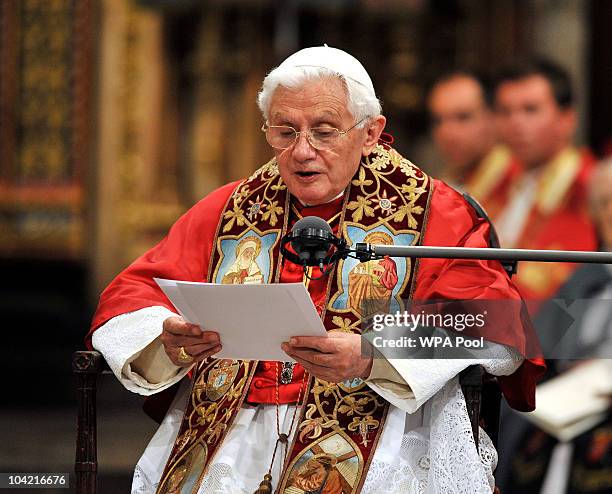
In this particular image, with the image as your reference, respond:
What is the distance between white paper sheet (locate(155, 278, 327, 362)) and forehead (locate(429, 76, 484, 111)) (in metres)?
5.40

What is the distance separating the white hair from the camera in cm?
358

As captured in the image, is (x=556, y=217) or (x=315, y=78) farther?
(x=556, y=217)

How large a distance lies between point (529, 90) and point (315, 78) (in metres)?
4.54

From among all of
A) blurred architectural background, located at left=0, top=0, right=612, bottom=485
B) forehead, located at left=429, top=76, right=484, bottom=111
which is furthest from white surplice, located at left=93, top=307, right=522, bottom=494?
blurred architectural background, located at left=0, top=0, right=612, bottom=485

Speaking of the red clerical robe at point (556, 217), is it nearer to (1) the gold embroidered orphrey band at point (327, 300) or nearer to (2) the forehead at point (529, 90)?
(2) the forehead at point (529, 90)

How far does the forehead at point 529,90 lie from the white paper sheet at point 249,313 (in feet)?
16.1

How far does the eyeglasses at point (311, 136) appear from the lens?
3578mm

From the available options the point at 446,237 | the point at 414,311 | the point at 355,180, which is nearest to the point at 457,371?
the point at 414,311

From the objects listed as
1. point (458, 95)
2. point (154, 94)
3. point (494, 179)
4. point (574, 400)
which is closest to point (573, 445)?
point (574, 400)

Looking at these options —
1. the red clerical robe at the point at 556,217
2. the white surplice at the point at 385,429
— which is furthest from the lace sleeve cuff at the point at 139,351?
the red clerical robe at the point at 556,217

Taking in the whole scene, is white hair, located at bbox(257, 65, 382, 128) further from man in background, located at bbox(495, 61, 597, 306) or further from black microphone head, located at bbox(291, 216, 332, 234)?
man in background, located at bbox(495, 61, 597, 306)

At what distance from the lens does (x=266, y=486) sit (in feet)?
11.1

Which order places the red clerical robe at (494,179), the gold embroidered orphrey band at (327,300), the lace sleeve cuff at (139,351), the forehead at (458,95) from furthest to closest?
1. the forehead at (458,95)
2. the red clerical robe at (494,179)
3. the lace sleeve cuff at (139,351)
4. the gold embroidered orphrey band at (327,300)

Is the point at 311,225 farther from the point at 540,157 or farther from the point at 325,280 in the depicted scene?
the point at 540,157
